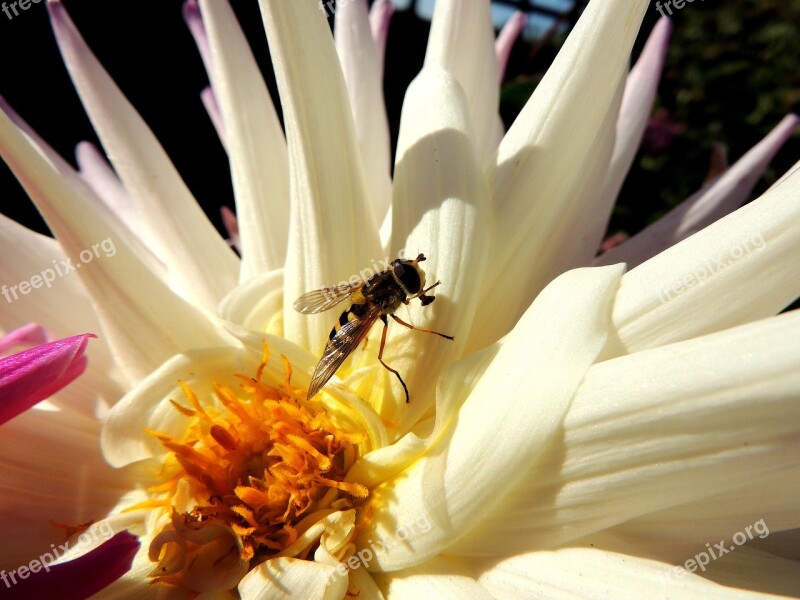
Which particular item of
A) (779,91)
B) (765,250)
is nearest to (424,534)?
(765,250)

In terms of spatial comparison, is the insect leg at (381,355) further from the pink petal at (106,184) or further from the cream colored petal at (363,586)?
the pink petal at (106,184)

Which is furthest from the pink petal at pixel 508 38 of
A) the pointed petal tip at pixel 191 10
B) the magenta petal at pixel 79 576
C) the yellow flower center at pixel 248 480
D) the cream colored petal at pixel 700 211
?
the magenta petal at pixel 79 576

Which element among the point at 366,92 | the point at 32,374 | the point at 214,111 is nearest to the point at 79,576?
the point at 32,374

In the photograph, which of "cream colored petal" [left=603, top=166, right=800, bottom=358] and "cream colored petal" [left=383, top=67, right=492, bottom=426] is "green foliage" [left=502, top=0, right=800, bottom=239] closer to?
"cream colored petal" [left=383, top=67, right=492, bottom=426]

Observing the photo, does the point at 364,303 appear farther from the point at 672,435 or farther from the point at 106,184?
the point at 106,184

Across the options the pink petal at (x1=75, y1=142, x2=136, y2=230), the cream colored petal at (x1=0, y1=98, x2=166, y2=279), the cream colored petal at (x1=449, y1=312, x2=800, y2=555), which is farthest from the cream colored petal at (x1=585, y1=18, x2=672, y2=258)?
the pink petal at (x1=75, y1=142, x2=136, y2=230)

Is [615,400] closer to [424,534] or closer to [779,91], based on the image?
[424,534]

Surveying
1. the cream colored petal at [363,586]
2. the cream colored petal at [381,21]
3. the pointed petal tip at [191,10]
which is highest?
the pointed petal tip at [191,10]
